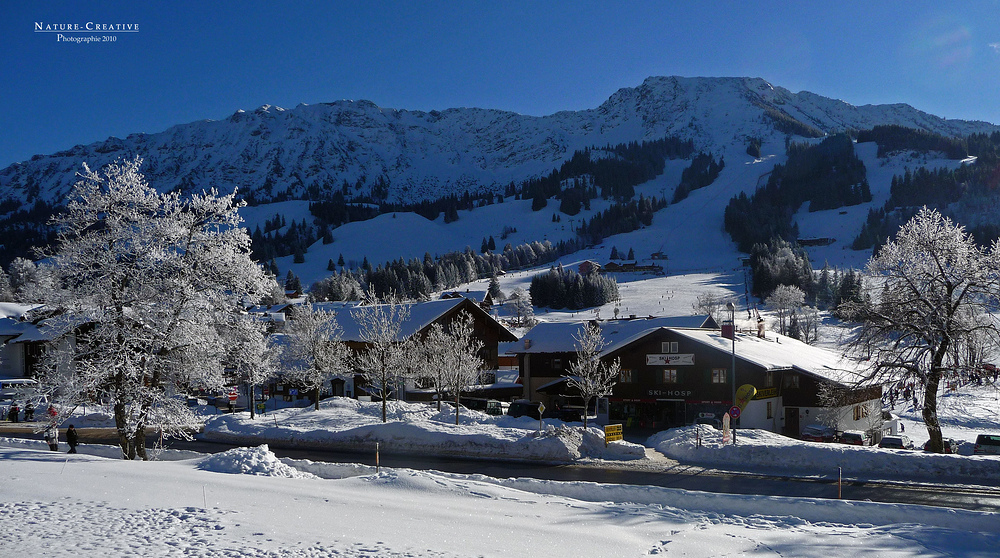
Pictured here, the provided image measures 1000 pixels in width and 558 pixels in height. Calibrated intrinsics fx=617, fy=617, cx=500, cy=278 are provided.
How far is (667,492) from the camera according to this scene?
18.0m

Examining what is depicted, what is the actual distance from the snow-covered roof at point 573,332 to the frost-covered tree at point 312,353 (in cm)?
1481

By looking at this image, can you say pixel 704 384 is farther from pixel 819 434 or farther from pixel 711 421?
pixel 819 434

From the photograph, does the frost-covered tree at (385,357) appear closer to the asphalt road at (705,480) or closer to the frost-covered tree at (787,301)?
the asphalt road at (705,480)

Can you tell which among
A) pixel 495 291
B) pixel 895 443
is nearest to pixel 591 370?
pixel 895 443

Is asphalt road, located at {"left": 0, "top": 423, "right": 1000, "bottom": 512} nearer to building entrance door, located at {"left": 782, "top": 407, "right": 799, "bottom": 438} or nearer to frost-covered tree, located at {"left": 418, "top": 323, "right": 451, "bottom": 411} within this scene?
frost-covered tree, located at {"left": 418, "top": 323, "right": 451, "bottom": 411}

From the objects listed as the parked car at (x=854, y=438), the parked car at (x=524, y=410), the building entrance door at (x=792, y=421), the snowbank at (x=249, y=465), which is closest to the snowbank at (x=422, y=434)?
the parked car at (x=524, y=410)

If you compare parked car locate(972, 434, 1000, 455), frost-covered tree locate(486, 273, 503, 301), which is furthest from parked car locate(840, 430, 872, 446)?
frost-covered tree locate(486, 273, 503, 301)

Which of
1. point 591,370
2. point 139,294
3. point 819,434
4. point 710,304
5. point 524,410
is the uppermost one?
point 710,304

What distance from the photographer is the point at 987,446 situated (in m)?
35.5

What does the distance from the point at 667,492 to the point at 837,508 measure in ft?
14.3

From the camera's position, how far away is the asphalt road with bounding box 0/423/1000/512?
65.9 ft

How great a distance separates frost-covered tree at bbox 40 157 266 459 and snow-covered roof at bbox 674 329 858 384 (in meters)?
30.9

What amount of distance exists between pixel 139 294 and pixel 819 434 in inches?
1452

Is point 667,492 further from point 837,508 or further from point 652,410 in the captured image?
point 652,410
